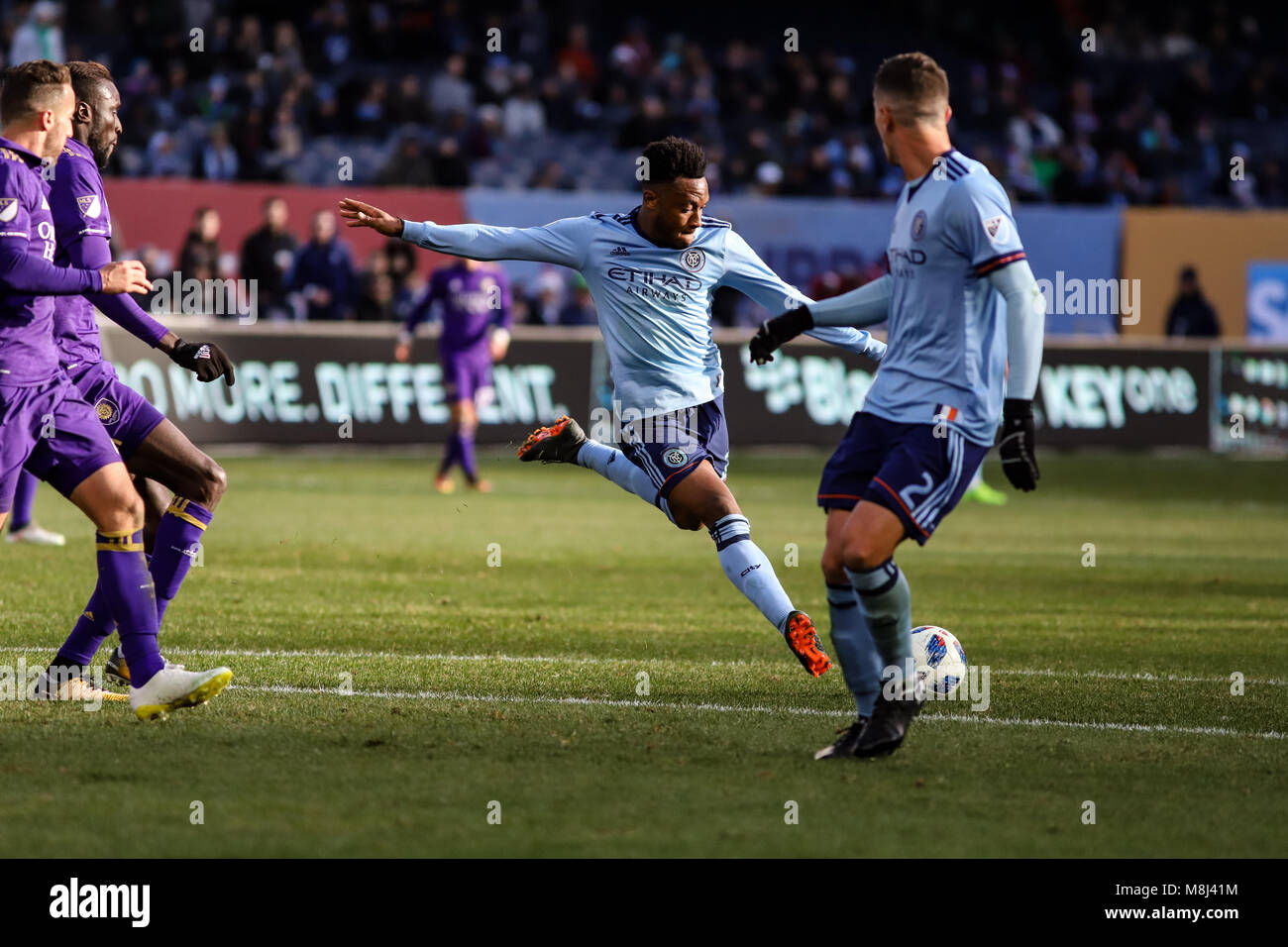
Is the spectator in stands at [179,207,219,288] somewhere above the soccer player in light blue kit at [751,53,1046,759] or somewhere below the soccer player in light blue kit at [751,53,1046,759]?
above

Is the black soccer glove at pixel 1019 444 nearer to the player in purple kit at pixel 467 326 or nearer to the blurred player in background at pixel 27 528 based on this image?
the blurred player in background at pixel 27 528

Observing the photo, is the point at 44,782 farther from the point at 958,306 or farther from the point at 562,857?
the point at 958,306

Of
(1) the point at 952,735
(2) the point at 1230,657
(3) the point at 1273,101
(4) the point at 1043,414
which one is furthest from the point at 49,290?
(3) the point at 1273,101

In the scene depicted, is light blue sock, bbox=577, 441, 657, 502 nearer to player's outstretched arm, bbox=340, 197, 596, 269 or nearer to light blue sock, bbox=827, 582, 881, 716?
player's outstretched arm, bbox=340, 197, 596, 269

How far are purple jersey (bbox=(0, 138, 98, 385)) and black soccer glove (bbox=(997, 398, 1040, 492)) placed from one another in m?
3.10

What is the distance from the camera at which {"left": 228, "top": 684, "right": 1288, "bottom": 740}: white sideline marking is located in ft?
22.4

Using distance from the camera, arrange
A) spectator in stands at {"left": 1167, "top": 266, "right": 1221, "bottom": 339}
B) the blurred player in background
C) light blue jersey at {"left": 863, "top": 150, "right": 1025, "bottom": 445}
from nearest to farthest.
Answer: light blue jersey at {"left": 863, "top": 150, "right": 1025, "bottom": 445}
the blurred player in background
spectator in stands at {"left": 1167, "top": 266, "right": 1221, "bottom": 339}

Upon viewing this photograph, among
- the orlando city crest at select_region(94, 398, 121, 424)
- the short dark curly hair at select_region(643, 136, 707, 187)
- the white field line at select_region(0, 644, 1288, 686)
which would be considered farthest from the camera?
the white field line at select_region(0, 644, 1288, 686)

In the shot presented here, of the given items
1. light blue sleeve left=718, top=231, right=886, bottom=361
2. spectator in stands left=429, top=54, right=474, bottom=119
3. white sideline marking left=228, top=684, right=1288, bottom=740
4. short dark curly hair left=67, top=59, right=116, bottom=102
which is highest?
spectator in stands left=429, top=54, right=474, bottom=119

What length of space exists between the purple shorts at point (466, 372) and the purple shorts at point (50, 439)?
11.7 meters

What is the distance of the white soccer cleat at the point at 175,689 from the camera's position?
6.43 m

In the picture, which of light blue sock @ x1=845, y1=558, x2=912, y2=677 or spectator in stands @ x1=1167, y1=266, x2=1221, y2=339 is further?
spectator in stands @ x1=1167, y1=266, x2=1221, y2=339

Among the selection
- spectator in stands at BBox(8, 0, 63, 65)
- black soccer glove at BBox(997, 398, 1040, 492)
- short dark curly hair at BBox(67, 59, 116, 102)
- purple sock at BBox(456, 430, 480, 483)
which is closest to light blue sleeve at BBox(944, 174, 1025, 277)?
black soccer glove at BBox(997, 398, 1040, 492)

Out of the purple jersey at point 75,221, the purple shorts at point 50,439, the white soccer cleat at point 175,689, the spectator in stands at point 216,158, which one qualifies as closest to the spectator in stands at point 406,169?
the spectator in stands at point 216,158
